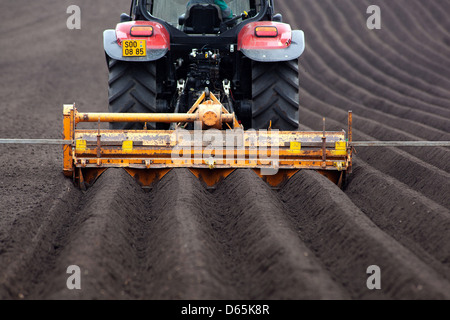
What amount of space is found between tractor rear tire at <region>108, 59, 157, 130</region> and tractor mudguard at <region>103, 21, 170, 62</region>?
0.15 m

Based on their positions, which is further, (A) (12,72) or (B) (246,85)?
(A) (12,72)

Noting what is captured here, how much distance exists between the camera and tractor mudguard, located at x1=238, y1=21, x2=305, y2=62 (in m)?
7.20

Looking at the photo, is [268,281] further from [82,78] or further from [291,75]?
[82,78]

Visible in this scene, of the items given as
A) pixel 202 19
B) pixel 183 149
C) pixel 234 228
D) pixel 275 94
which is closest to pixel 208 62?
pixel 202 19

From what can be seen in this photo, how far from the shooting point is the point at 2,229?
16.4 feet

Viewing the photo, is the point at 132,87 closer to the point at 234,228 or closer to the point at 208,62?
the point at 208,62

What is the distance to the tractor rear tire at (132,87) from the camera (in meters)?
7.32

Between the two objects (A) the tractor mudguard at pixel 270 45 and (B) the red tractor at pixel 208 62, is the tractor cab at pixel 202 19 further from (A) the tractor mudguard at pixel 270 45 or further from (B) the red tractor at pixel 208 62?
(A) the tractor mudguard at pixel 270 45

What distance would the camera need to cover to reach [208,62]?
7.46 meters

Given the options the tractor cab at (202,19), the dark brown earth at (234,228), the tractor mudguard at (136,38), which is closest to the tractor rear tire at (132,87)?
the tractor mudguard at (136,38)

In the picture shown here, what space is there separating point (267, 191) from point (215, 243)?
1401mm

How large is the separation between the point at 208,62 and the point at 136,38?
0.78 meters

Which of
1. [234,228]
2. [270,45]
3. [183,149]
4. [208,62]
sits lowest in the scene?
[234,228]

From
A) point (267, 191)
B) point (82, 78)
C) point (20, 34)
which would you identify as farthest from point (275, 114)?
point (20, 34)
